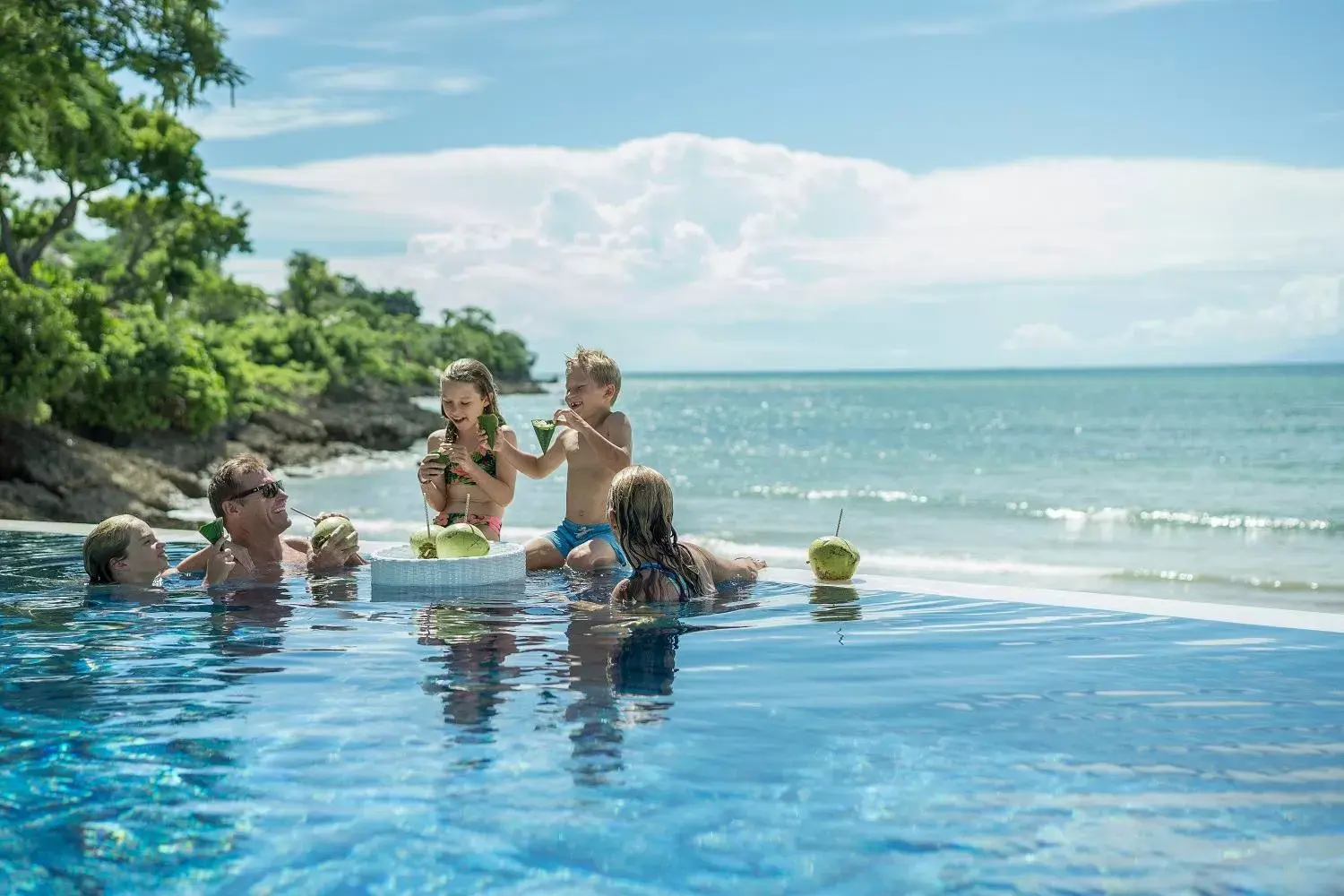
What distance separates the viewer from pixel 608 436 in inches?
314

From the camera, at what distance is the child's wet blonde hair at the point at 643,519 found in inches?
246

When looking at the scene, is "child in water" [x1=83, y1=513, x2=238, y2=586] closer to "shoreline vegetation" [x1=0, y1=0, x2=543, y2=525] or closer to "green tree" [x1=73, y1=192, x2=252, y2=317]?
"shoreline vegetation" [x1=0, y1=0, x2=543, y2=525]

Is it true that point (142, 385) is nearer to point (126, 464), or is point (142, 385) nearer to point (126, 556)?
point (126, 464)

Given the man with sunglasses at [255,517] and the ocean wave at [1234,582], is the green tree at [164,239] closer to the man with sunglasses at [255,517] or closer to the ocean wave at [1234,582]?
the ocean wave at [1234,582]

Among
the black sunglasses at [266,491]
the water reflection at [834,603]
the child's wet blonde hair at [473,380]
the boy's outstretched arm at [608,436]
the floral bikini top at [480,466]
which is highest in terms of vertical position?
the child's wet blonde hair at [473,380]


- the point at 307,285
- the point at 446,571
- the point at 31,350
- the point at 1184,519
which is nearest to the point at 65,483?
the point at 31,350

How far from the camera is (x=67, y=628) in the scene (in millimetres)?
6484

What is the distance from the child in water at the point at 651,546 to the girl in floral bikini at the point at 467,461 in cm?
162

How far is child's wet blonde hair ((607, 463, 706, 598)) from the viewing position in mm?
6250

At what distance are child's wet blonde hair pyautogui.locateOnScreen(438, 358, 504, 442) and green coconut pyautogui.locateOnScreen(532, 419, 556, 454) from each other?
0.31m

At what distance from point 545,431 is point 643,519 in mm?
1776

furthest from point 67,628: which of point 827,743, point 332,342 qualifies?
point 332,342

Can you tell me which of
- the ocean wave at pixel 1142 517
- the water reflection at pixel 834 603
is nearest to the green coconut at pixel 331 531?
the water reflection at pixel 834 603

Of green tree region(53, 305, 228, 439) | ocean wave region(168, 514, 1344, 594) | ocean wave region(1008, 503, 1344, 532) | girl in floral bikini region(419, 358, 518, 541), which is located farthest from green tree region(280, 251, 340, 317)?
girl in floral bikini region(419, 358, 518, 541)
